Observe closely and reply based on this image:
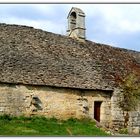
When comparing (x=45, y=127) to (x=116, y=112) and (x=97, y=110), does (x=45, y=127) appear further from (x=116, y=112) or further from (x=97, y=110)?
(x=116, y=112)

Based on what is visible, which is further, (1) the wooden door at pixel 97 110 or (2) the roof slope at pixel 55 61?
(1) the wooden door at pixel 97 110

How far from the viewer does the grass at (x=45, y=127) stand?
1995 centimetres

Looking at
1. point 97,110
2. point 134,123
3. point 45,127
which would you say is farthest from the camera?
point 97,110

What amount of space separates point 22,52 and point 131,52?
9273mm

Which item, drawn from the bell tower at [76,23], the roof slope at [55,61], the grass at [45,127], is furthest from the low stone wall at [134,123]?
the bell tower at [76,23]

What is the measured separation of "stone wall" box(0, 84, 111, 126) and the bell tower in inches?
207

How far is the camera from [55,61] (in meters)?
25.6

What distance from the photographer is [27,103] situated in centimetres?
2320

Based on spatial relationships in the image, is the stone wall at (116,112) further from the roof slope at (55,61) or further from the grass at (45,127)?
the grass at (45,127)

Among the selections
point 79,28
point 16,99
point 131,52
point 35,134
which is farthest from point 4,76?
point 131,52

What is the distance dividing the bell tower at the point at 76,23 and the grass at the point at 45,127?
6.94 metres

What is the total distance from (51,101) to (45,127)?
236 centimetres

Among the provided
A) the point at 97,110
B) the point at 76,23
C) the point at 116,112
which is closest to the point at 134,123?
the point at 116,112

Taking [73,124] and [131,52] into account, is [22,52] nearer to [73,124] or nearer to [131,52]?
[73,124]
